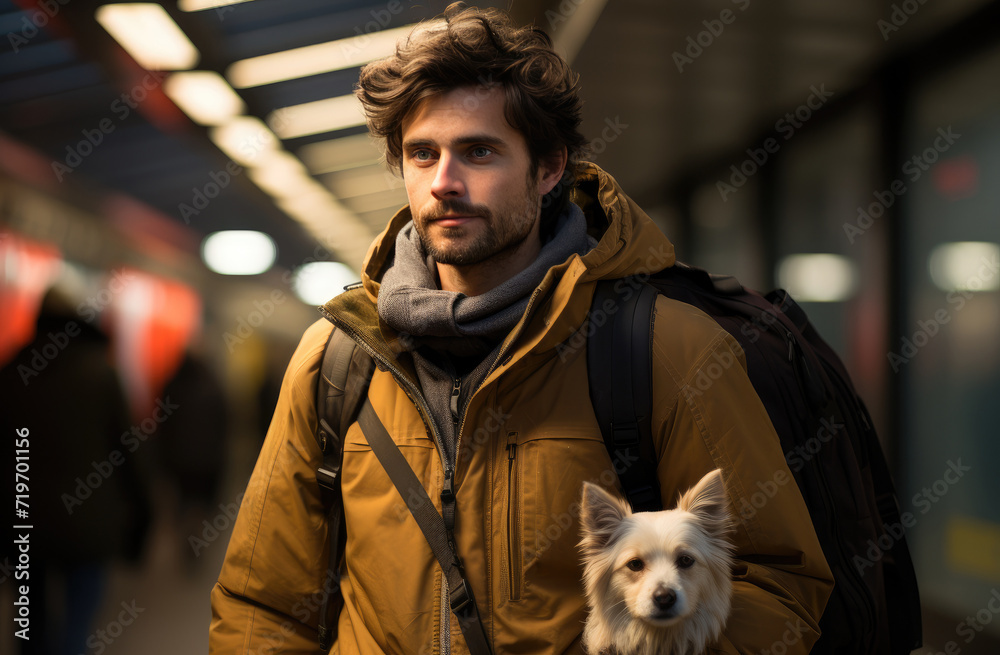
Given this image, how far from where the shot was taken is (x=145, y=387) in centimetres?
370

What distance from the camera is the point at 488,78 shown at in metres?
1.84

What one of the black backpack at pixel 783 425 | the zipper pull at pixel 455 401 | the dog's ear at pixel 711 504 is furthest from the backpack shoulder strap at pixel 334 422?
the dog's ear at pixel 711 504

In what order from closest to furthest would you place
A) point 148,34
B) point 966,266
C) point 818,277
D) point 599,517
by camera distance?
point 599,517 < point 148,34 < point 966,266 < point 818,277

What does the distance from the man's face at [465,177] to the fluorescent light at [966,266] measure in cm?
320

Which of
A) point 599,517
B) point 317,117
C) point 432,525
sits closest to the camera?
point 599,517

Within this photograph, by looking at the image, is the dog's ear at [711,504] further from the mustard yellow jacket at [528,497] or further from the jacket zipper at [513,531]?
the jacket zipper at [513,531]

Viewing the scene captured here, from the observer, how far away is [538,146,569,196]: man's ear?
1.96m

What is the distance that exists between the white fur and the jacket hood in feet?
1.79

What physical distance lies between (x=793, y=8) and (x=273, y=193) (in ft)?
9.98

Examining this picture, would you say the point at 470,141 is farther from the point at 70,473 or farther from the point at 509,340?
the point at 70,473

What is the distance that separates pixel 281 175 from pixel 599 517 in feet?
11.0

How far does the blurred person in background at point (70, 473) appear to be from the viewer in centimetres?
346

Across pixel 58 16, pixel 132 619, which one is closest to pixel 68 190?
pixel 58 16

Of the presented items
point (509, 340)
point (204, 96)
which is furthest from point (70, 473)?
point (509, 340)
